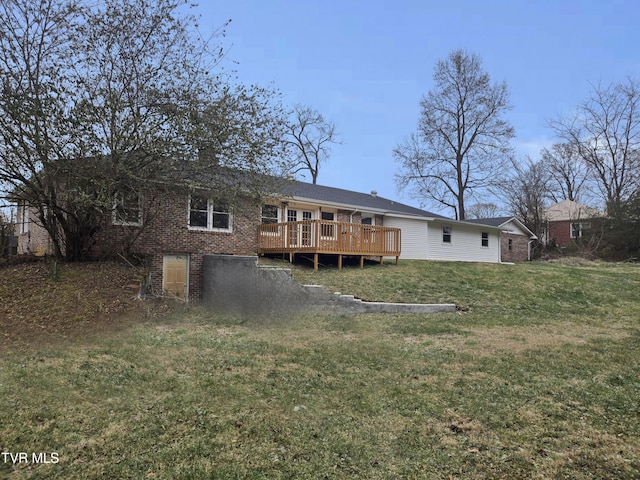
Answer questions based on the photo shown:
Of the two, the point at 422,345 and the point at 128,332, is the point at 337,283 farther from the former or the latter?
the point at 128,332

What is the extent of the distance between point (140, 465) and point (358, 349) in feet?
13.7

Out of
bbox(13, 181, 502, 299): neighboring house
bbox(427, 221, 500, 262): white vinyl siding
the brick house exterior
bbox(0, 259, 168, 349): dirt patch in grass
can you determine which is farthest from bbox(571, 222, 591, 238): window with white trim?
the brick house exterior

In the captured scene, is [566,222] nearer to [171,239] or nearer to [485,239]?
[485,239]

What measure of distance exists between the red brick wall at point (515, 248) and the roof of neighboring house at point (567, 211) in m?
6.13

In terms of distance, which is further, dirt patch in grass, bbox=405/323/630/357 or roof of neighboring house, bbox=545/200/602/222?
roof of neighboring house, bbox=545/200/602/222

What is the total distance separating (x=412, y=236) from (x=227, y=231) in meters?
10.3

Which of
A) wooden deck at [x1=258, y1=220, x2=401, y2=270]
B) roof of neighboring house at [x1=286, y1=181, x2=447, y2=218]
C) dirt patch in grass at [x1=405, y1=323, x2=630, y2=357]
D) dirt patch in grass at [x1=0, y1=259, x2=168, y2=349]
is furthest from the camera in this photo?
roof of neighboring house at [x1=286, y1=181, x2=447, y2=218]

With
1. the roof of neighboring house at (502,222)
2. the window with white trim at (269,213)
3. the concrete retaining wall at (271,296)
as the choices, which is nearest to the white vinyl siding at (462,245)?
the roof of neighboring house at (502,222)

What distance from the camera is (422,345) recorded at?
22.7ft

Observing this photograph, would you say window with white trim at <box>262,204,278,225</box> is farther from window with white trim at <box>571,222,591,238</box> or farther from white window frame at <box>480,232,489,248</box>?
window with white trim at <box>571,222,591,238</box>

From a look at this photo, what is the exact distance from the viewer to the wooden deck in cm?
1375

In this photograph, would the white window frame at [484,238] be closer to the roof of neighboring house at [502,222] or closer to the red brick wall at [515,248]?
the roof of neighboring house at [502,222]

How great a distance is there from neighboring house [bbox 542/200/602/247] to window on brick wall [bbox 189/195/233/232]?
1101 inches

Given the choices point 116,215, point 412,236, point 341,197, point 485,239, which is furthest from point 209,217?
point 485,239
